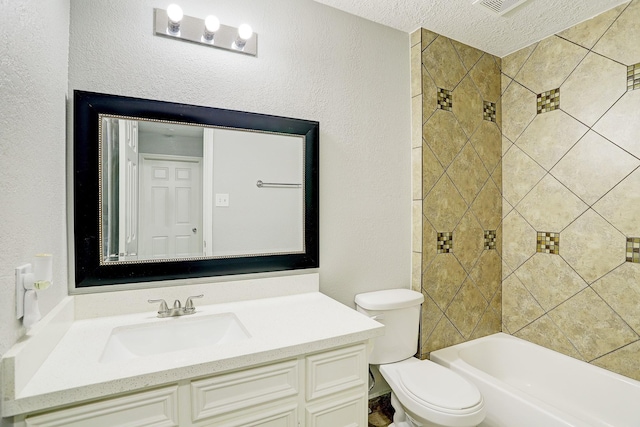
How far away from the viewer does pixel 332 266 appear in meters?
1.87

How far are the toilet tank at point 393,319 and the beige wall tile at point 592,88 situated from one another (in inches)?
60.4

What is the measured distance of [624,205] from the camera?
5.91ft

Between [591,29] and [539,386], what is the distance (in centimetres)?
226

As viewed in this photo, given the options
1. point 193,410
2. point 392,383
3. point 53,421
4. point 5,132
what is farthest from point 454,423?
point 5,132

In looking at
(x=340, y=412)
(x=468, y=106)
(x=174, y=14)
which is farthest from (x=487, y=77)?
(x=340, y=412)

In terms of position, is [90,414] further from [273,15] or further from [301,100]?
[273,15]

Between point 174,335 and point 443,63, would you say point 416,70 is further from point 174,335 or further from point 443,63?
point 174,335

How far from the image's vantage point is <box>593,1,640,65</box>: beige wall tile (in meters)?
1.76

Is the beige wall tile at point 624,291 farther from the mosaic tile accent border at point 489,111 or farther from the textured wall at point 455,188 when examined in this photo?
the mosaic tile accent border at point 489,111

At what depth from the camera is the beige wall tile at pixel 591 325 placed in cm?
183

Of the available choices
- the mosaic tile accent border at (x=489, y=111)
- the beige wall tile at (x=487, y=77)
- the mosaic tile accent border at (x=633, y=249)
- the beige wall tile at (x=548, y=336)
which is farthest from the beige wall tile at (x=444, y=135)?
the beige wall tile at (x=548, y=336)

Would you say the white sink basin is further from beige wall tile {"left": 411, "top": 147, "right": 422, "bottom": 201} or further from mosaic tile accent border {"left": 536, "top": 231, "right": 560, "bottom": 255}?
mosaic tile accent border {"left": 536, "top": 231, "right": 560, "bottom": 255}

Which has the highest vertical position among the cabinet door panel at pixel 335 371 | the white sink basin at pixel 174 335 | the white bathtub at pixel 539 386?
the white sink basin at pixel 174 335

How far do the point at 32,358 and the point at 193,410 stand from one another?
47cm
